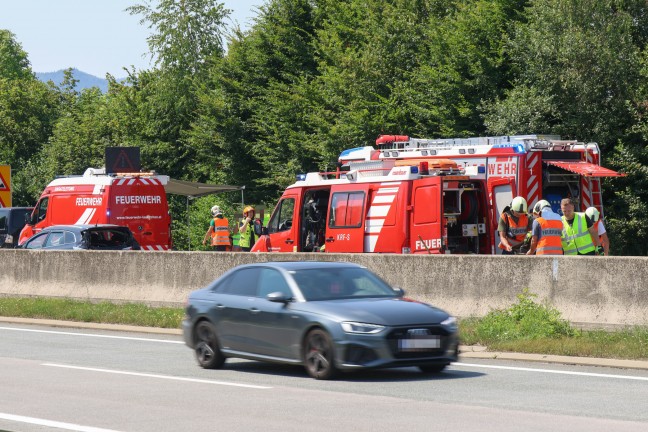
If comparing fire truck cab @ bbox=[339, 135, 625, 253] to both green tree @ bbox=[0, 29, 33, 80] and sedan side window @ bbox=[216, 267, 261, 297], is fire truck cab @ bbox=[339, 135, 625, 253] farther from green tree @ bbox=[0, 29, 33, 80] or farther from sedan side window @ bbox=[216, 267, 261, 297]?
green tree @ bbox=[0, 29, 33, 80]

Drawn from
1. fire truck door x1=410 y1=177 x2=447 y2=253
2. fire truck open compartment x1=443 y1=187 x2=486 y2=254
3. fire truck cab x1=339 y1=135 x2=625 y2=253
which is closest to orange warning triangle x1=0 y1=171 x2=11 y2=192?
fire truck cab x1=339 y1=135 x2=625 y2=253

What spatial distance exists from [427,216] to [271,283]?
904 centimetres

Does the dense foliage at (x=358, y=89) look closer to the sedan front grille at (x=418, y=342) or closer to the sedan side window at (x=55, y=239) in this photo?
the sedan side window at (x=55, y=239)

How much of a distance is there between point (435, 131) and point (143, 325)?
63.8 feet

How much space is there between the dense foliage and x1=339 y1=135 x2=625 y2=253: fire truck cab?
6.84 meters

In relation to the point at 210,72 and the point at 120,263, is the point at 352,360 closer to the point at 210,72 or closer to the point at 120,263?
the point at 120,263

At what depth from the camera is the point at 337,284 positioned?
1413 cm

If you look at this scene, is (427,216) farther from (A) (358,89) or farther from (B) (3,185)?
(A) (358,89)

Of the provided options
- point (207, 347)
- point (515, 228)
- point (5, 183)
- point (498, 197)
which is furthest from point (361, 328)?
point (5, 183)

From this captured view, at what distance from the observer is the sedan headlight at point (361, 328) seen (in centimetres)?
1298

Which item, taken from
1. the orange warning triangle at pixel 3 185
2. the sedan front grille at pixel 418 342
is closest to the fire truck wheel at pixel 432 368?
the sedan front grille at pixel 418 342

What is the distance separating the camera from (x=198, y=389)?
12.7 metres

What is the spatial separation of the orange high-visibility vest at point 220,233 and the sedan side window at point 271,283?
14.4 m

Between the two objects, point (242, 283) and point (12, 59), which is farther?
point (12, 59)
